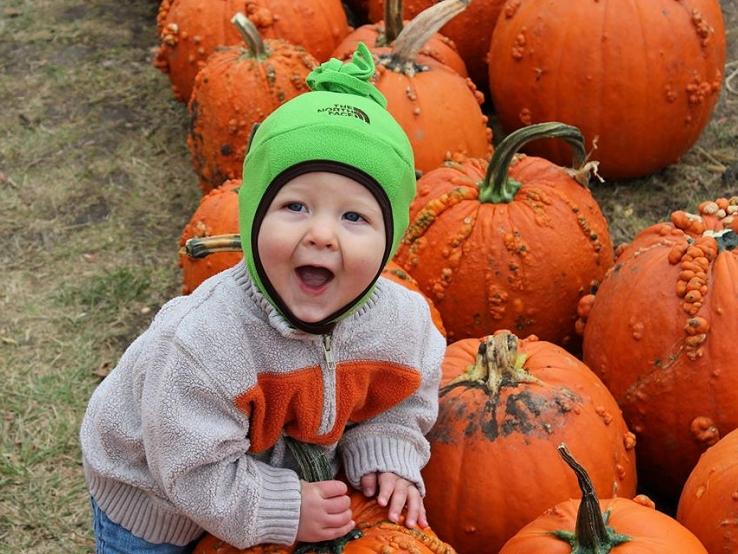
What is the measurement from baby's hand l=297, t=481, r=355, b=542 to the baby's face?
1.39 ft

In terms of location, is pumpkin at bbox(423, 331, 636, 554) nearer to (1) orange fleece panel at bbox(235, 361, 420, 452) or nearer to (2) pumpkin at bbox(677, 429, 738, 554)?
(2) pumpkin at bbox(677, 429, 738, 554)

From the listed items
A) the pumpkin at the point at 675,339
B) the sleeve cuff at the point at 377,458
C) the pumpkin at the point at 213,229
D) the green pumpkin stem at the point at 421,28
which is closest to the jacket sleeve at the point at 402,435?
the sleeve cuff at the point at 377,458

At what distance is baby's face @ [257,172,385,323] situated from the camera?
77.5 inches

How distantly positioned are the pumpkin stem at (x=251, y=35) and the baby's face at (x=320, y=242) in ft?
7.51

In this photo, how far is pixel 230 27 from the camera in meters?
4.80

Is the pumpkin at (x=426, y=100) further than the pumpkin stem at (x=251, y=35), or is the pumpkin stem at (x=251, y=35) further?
the pumpkin stem at (x=251, y=35)

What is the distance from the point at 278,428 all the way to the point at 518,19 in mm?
2727

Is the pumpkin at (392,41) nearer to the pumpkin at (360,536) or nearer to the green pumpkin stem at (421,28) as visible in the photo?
the green pumpkin stem at (421,28)

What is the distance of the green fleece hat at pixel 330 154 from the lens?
77.7 inches

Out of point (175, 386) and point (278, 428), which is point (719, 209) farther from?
point (175, 386)

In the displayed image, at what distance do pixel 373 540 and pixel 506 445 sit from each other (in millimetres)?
493

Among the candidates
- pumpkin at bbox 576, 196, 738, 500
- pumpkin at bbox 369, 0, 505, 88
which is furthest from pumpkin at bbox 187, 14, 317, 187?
pumpkin at bbox 576, 196, 738, 500

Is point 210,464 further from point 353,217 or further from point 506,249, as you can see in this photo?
point 506,249

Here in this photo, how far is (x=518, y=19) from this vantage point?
14.5 ft
